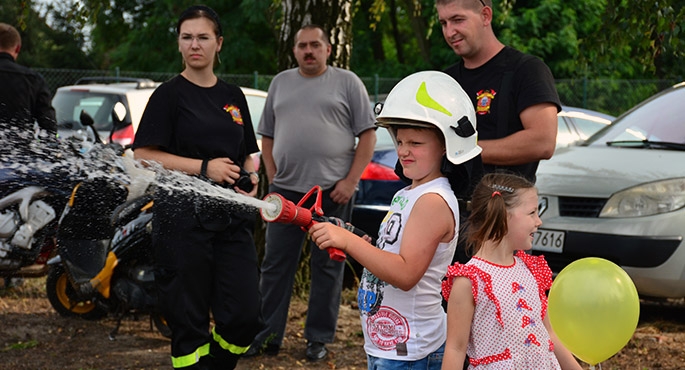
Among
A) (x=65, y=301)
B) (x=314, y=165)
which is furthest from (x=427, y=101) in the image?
(x=65, y=301)

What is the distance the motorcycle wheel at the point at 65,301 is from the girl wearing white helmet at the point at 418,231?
4.37 m

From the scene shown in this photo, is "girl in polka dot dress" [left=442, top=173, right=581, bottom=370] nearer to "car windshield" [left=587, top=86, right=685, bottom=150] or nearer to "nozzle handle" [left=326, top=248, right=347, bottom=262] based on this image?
"nozzle handle" [left=326, top=248, right=347, bottom=262]

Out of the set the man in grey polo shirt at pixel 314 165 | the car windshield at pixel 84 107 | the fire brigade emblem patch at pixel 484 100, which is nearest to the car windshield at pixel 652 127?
the man in grey polo shirt at pixel 314 165

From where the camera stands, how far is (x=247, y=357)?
612 cm

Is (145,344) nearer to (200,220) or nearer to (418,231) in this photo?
(200,220)

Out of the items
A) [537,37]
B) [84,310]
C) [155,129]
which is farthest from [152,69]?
[155,129]

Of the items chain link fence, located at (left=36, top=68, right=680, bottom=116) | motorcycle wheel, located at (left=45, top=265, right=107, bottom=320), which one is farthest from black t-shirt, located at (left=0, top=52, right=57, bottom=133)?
chain link fence, located at (left=36, top=68, right=680, bottom=116)

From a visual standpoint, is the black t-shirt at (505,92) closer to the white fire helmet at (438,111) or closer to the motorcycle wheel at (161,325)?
the white fire helmet at (438,111)

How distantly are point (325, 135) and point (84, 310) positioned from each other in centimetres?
246

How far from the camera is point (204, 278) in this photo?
15.8ft

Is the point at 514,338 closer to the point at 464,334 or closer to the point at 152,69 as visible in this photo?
the point at 464,334

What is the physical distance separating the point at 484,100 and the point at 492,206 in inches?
44.3

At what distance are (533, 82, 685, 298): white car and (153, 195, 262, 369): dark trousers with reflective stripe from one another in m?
2.51

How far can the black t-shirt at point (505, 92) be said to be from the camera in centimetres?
415
